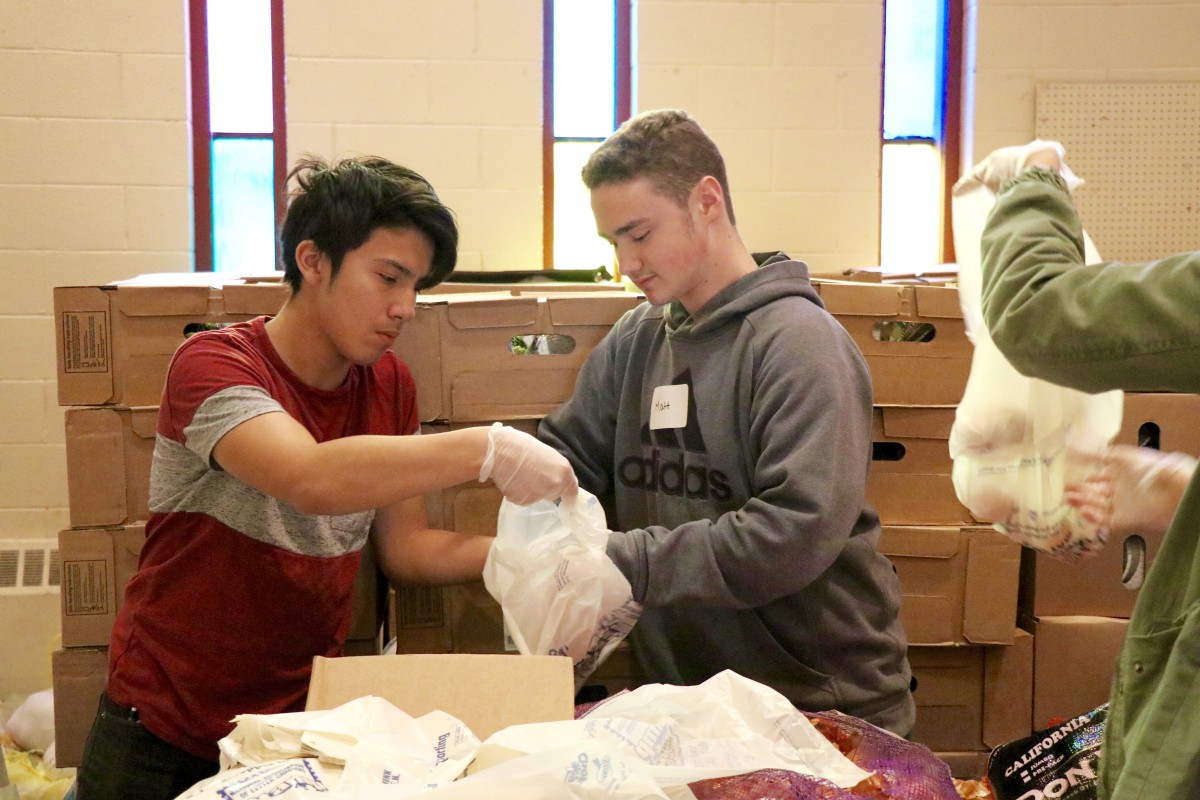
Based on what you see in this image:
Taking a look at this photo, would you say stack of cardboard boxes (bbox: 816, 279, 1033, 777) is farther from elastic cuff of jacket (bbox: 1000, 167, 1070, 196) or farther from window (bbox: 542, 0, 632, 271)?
window (bbox: 542, 0, 632, 271)

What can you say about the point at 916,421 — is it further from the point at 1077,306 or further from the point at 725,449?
the point at 1077,306

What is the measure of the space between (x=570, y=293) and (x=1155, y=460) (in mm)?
1182

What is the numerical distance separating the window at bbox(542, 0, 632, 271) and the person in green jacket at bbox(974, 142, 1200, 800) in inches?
87.9

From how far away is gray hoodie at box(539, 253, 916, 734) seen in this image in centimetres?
147

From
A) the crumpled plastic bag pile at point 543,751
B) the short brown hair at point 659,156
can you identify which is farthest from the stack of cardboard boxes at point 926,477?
the crumpled plastic bag pile at point 543,751

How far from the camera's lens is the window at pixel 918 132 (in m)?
3.29

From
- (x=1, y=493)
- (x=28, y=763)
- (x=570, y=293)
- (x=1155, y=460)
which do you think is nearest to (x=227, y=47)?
(x=1, y=493)

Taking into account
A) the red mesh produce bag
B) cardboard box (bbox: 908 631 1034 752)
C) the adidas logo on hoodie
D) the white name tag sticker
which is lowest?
cardboard box (bbox: 908 631 1034 752)

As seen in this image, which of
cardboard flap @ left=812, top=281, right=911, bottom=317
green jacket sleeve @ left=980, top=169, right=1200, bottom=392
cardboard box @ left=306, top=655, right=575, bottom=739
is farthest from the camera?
cardboard flap @ left=812, top=281, right=911, bottom=317

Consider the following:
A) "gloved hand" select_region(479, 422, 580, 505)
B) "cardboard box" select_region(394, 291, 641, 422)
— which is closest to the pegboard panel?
"cardboard box" select_region(394, 291, 641, 422)

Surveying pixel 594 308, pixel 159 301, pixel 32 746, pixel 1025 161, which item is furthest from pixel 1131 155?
pixel 32 746

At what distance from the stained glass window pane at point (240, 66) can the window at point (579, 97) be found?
2.79ft

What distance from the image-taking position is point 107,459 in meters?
1.77

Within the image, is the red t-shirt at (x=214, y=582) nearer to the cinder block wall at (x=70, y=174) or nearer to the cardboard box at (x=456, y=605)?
the cardboard box at (x=456, y=605)
